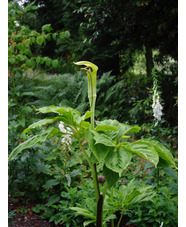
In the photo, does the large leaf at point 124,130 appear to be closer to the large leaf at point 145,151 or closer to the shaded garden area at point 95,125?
the shaded garden area at point 95,125

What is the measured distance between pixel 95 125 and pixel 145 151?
8.44 ft

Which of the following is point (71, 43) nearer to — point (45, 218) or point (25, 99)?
point (25, 99)

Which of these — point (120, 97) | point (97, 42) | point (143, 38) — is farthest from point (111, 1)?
point (97, 42)

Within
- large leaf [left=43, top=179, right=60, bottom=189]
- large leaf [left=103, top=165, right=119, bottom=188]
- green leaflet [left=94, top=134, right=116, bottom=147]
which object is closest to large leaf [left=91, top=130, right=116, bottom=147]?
green leaflet [left=94, top=134, right=116, bottom=147]

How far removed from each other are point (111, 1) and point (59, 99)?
2284 mm

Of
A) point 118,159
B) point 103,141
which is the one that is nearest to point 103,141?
point 103,141

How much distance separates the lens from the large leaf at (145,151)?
3.17ft

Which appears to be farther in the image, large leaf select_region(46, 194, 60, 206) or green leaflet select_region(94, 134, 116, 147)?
large leaf select_region(46, 194, 60, 206)

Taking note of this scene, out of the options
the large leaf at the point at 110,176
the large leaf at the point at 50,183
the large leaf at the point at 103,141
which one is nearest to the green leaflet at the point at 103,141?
the large leaf at the point at 103,141

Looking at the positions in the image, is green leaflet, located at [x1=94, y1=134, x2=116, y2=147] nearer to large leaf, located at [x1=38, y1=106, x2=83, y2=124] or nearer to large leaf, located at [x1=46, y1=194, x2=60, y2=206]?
large leaf, located at [x1=38, y1=106, x2=83, y2=124]

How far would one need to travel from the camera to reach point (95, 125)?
3586 mm

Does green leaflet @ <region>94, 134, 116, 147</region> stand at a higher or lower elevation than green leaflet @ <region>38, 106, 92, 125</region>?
lower

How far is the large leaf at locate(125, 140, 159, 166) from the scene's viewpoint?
966 mm

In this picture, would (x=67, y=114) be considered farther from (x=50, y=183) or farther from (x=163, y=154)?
(x=50, y=183)
